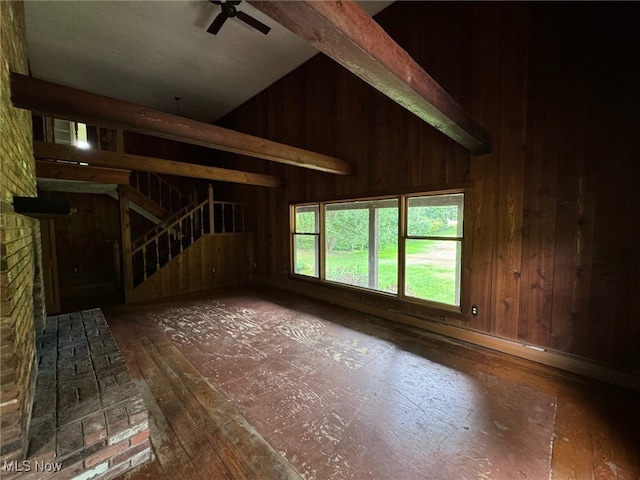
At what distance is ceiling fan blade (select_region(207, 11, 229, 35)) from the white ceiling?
147 mm

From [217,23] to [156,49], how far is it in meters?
1.64

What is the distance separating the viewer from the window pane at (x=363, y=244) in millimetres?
4152

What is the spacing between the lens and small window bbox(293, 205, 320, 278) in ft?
17.7

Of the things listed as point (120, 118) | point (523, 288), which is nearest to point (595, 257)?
point (523, 288)

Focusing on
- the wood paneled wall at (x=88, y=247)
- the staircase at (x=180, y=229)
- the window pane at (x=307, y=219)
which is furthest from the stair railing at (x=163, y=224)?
the window pane at (x=307, y=219)

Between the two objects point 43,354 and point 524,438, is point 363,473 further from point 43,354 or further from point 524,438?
point 43,354

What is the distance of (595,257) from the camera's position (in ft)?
8.21

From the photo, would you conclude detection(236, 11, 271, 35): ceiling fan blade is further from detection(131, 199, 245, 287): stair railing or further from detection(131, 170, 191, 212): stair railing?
detection(131, 170, 191, 212): stair railing

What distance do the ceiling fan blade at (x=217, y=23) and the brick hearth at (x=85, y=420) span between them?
4.38 meters

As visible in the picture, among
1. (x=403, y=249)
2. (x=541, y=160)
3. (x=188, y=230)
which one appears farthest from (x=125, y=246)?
(x=541, y=160)

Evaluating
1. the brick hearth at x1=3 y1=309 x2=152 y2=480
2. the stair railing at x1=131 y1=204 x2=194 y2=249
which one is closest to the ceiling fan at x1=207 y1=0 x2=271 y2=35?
the stair railing at x1=131 y1=204 x2=194 y2=249

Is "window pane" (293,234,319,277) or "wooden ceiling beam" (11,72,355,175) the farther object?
"window pane" (293,234,319,277)

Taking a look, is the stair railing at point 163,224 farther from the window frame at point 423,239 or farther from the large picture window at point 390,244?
the window frame at point 423,239

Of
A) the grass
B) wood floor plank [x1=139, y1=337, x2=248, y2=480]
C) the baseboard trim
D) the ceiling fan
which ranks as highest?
the ceiling fan
